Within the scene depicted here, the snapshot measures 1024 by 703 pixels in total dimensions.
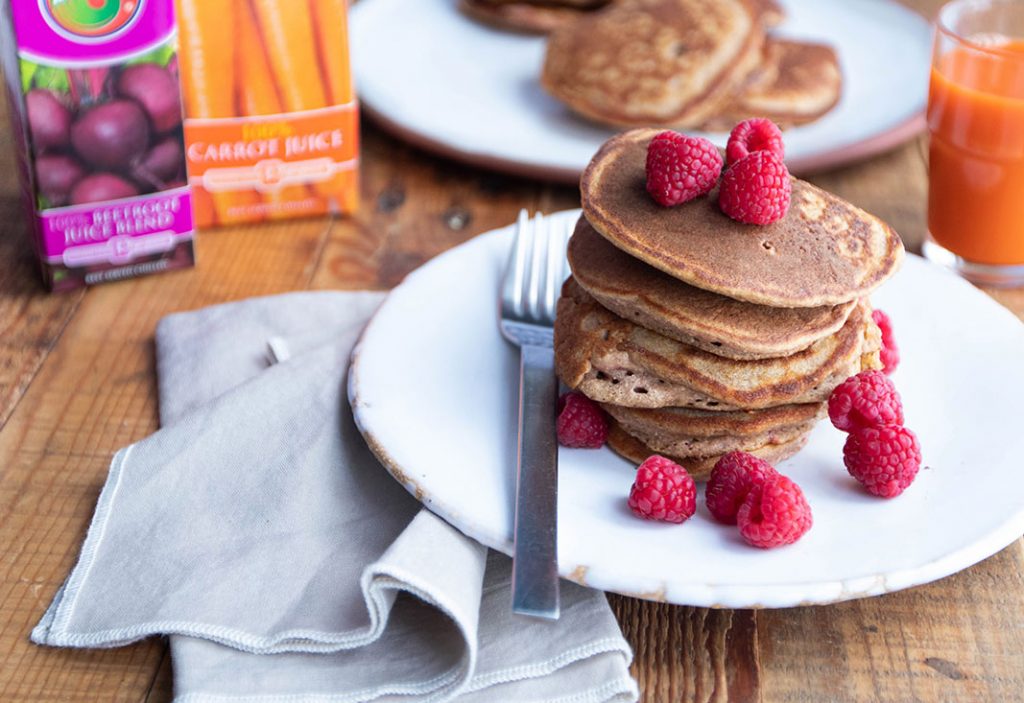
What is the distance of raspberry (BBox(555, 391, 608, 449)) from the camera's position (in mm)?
1385

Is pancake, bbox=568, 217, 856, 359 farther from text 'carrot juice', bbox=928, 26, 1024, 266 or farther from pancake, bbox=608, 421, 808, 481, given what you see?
text 'carrot juice', bbox=928, 26, 1024, 266

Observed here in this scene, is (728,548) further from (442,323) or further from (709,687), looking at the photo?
(442,323)

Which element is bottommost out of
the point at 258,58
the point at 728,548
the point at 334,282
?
the point at 334,282

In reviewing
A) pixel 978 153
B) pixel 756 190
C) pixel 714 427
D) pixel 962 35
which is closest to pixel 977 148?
pixel 978 153

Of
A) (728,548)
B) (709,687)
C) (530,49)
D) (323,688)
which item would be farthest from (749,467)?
(530,49)

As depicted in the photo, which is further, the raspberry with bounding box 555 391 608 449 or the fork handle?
the raspberry with bounding box 555 391 608 449

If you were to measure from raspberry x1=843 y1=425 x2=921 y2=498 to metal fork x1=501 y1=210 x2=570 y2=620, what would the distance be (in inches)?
13.6

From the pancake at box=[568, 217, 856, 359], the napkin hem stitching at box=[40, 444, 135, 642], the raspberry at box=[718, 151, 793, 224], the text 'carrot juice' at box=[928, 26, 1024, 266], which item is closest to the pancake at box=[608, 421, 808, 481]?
the pancake at box=[568, 217, 856, 359]

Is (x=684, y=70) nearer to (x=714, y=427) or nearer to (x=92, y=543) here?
(x=714, y=427)

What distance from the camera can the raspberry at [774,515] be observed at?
1204 mm

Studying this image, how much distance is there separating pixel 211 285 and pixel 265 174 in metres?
0.25

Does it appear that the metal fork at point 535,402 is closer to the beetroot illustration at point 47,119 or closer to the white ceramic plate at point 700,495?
the white ceramic plate at point 700,495

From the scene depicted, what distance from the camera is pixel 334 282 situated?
196 centimetres

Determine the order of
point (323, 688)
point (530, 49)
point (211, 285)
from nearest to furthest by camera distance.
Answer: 1. point (323, 688)
2. point (211, 285)
3. point (530, 49)
